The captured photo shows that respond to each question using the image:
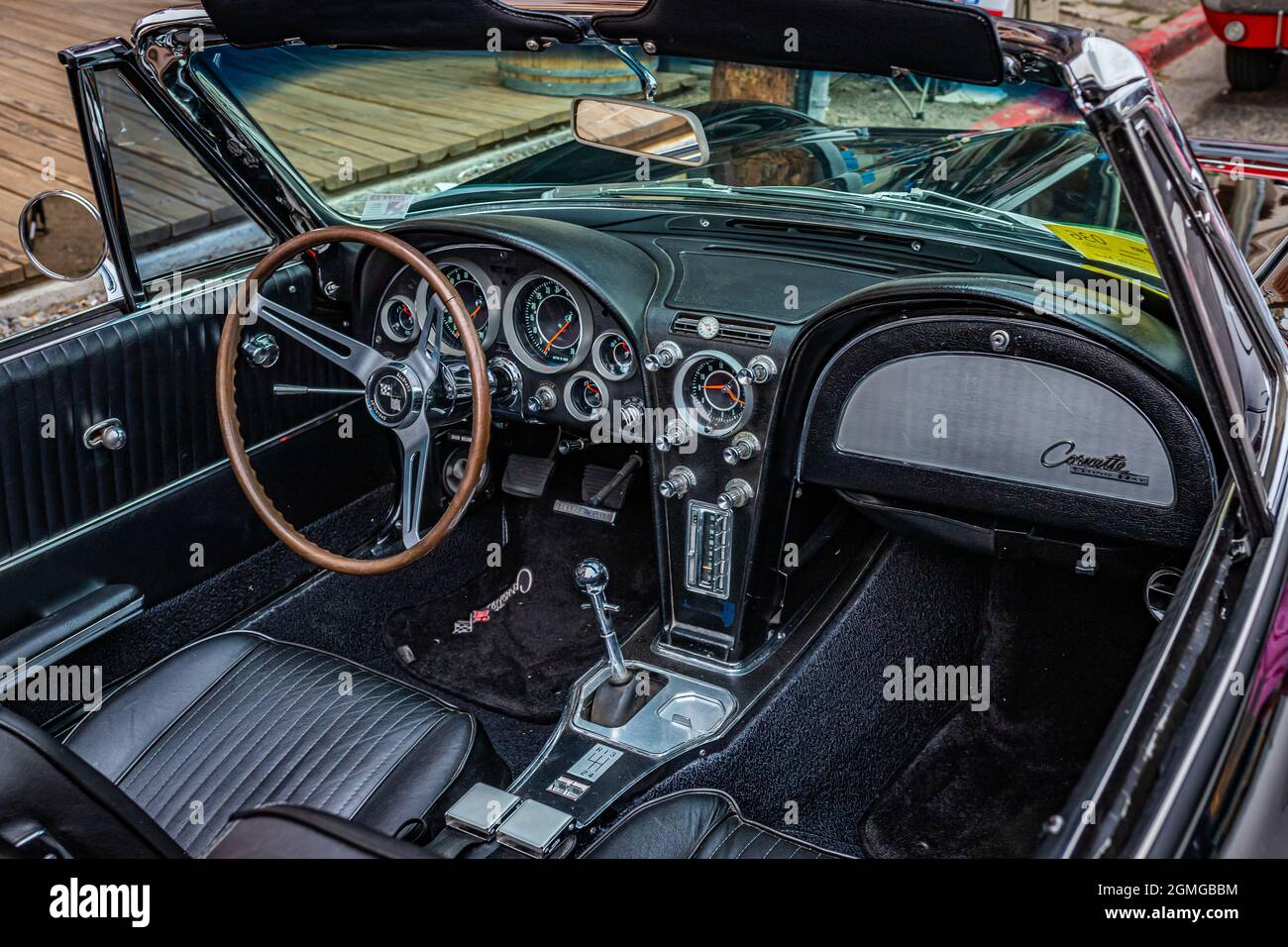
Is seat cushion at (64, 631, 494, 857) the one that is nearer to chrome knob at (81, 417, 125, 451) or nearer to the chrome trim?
the chrome trim

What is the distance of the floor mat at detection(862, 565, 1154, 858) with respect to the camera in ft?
9.10

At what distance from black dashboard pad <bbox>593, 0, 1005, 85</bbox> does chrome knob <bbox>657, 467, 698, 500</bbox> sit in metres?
1.10

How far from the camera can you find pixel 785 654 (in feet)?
9.71

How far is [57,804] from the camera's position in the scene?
1.47 m

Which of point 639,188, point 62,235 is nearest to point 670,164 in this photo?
point 639,188

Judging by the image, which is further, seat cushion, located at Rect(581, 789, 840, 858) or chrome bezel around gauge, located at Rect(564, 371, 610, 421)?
chrome bezel around gauge, located at Rect(564, 371, 610, 421)

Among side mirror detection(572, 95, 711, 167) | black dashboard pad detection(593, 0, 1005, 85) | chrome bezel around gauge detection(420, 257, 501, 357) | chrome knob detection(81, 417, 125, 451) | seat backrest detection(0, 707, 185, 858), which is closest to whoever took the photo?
seat backrest detection(0, 707, 185, 858)

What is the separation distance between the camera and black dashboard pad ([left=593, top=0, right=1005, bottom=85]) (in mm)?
1672

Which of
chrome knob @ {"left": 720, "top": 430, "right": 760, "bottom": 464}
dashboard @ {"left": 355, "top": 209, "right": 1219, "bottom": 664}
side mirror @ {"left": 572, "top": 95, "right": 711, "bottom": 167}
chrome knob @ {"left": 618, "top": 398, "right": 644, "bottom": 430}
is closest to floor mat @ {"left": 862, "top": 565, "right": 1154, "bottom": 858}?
dashboard @ {"left": 355, "top": 209, "right": 1219, "bottom": 664}

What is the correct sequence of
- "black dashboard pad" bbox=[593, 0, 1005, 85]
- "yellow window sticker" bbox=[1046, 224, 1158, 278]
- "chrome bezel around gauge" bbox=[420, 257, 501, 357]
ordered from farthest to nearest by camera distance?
"chrome bezel around gauge" bbox=[420, 257, 501, 357], "yellow window sticker" bbox=[1046, 224, 1158, 278], "black dashboard pad" bbox=[593, 0, 1005, 85]

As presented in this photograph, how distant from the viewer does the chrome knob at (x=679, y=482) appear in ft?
9.37

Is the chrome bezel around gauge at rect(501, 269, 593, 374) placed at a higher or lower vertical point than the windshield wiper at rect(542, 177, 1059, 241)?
lower

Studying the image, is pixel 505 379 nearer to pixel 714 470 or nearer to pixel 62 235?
pixel 714 470

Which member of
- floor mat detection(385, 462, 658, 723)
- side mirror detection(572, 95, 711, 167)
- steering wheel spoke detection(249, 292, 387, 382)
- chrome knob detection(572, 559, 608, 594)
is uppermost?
side mirror detection(572, 95, 711, 167)
